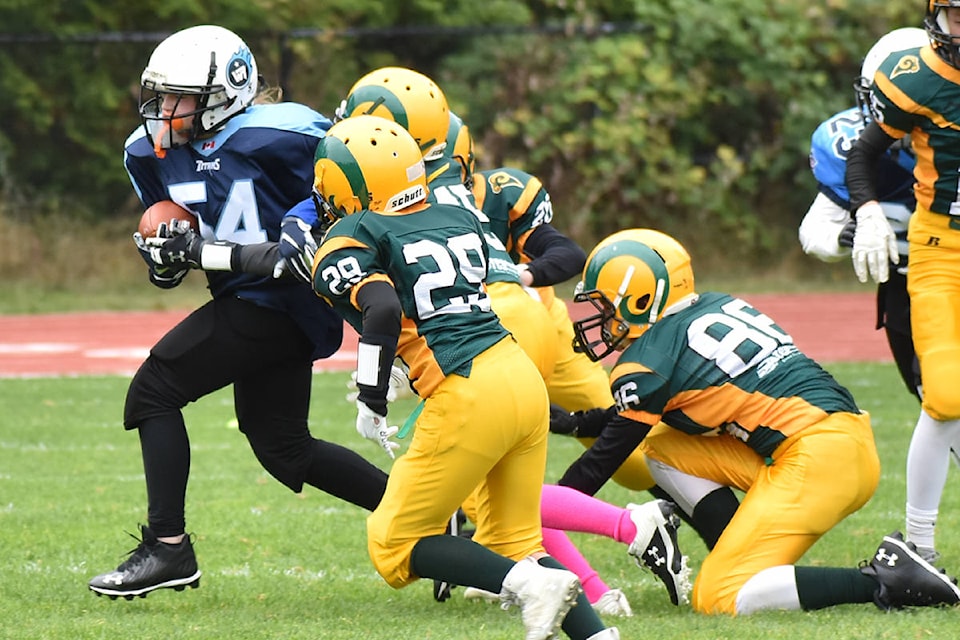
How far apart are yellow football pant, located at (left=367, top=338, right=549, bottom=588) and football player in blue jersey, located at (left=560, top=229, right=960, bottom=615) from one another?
23.4 inches

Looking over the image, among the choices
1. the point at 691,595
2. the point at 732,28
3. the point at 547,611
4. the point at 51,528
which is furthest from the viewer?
the point at 732,28

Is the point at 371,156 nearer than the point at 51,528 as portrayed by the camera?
Yes

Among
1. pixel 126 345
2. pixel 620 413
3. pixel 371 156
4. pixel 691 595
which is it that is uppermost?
pixel 371 156

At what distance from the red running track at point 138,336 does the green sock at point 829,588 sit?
6.35 m

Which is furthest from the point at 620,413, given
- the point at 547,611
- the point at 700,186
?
the point at 700,186

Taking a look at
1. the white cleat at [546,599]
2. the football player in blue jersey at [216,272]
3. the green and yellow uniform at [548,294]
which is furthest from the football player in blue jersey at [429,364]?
the green and yellow uniform at [548,294]

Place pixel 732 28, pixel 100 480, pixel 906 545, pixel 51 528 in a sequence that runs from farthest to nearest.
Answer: pixel 732 28
pixel 100 480
pixel 51 528
pixel 906 545

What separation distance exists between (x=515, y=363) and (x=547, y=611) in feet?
2.21

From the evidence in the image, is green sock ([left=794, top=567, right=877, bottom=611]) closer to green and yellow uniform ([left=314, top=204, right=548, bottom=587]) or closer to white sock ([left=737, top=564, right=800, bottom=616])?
white sock ([left=737, top=564, right=800, bottom=616])

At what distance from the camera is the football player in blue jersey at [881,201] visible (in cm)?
514

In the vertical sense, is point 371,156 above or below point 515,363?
above

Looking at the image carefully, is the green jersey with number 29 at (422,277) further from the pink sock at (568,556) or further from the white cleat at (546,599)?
the pink sock at (568,556)

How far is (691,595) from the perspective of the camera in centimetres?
449

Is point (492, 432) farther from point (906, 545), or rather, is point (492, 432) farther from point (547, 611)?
point (906, 545)
